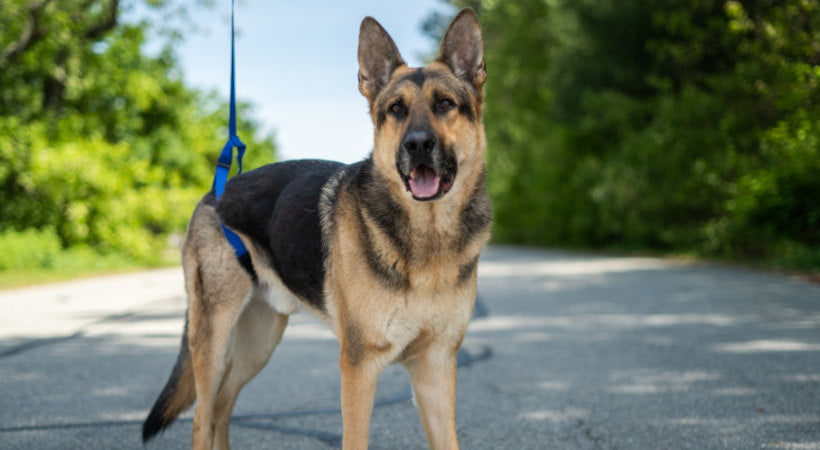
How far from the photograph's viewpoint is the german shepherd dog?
3205 mm

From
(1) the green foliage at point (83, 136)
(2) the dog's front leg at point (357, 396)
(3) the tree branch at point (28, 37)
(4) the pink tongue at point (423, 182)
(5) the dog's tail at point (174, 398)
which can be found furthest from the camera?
(1) the green foliage at point (83, 136)

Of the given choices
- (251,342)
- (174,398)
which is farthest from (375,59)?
(174,398)

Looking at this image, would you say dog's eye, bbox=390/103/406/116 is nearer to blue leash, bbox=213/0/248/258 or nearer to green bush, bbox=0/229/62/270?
blue leash, bbox=213/0/248/258

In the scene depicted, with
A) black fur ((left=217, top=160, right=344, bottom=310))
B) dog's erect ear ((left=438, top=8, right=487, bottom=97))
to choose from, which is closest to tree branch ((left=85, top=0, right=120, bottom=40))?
black fur ((left=217, top=160, right=344, bottom=310))

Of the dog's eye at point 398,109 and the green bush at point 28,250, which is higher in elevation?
the dog's eye at point 398,109

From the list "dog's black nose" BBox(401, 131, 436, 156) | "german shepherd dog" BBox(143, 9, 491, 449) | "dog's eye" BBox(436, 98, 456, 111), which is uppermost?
A: "dog's eye" BBox(436, 98, 456, 111)

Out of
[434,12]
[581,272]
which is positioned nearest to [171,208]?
[581,272]

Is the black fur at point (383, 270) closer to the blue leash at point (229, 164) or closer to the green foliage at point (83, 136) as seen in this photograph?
the blue leash at point (229, 164)

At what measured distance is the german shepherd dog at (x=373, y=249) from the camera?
3.21m

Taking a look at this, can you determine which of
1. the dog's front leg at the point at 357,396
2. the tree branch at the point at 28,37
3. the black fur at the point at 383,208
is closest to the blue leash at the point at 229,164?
the black fur at the point at 383,208

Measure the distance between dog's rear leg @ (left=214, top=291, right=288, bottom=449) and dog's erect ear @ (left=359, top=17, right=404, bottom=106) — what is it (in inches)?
53.9

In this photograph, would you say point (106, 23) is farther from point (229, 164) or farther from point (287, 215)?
point (287, 215)

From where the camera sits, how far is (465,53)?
371cm

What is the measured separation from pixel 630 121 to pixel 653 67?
7.20 ft
